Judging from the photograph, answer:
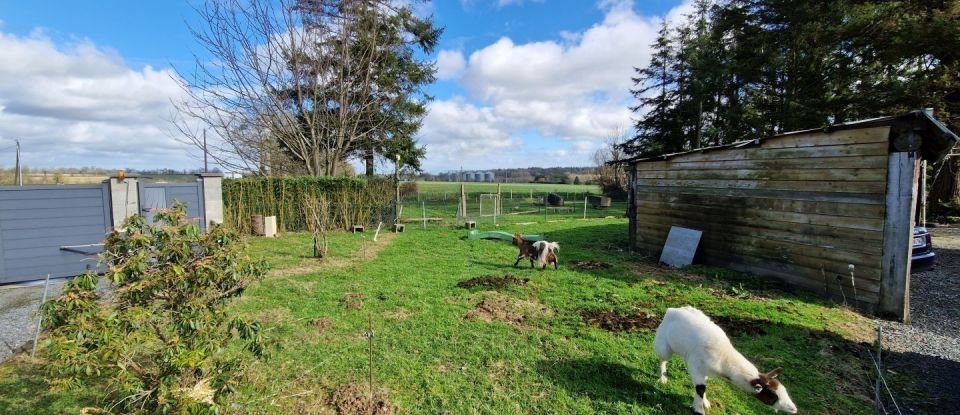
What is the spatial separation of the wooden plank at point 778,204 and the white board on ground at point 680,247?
0.66 m

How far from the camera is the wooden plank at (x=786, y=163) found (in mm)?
5704

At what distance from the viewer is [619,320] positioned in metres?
5.09

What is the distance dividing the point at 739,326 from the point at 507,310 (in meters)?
2.92

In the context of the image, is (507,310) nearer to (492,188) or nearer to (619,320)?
(619,320)

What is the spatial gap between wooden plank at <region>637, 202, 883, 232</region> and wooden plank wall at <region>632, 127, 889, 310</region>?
2cm

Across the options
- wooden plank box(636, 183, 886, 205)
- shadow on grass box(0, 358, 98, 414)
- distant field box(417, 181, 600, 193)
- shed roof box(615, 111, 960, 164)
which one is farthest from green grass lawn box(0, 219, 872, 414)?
distant field box(417, 181, 600, 193)

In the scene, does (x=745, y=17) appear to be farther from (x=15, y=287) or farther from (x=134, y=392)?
(x=15, y=287)

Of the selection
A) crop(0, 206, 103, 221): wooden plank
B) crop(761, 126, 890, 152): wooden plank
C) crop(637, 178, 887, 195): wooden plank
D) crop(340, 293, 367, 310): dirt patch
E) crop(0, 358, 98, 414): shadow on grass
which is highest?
crop(761, 126, 890, 152): wooden plank

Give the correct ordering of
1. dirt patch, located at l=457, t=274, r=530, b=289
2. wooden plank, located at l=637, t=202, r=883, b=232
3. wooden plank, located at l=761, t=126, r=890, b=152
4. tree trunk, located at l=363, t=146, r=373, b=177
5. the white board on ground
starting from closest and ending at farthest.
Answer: wooden plank, located at l=761, t=126, r=890, b=152
wooden plank, located at l=637, t=202, r=883, b=232
dirt patch, located at l=457, t=274, r=530, b=289
the white board on ground
tree trunk, located at l=363, t=146, r=373, b=177

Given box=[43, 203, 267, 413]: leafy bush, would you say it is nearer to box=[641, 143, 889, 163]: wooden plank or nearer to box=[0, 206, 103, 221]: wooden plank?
box=[0, 206, 103, 221]: wooden plank

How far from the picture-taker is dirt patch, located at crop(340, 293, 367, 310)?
226 inches

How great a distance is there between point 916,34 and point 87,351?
1609cm

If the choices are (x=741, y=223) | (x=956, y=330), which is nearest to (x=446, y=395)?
(x=956, y=330)

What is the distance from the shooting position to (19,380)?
3.62 m
